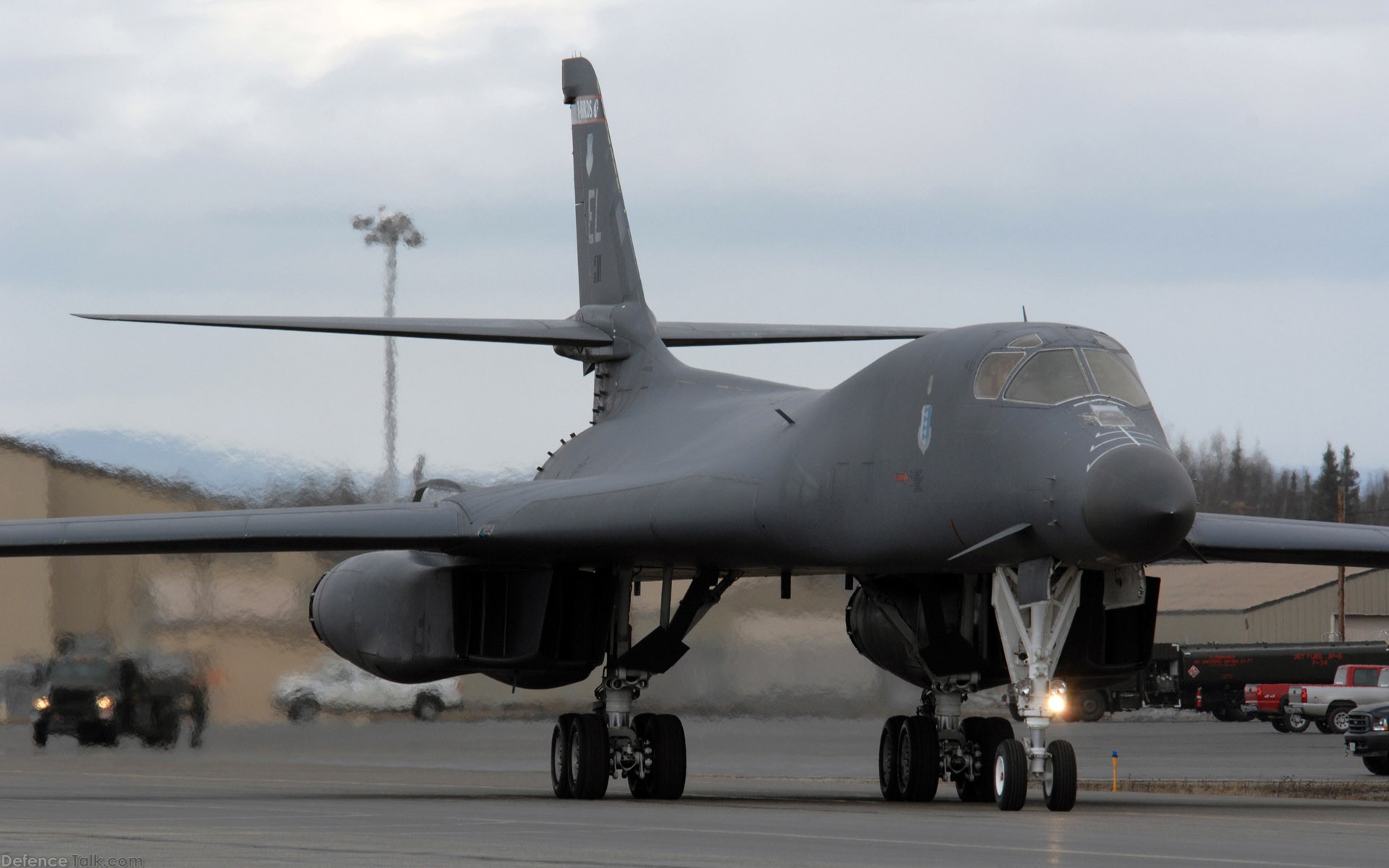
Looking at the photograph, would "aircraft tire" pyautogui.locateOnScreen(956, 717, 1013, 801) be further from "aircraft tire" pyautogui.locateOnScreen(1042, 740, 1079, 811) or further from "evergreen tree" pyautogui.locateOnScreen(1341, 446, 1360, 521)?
"evergreen tree" pyautogui.locateOnScreen(1341, 446, 1360, 521)

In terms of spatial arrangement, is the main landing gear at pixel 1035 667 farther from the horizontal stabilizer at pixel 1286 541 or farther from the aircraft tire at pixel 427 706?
the aircraft tire at pixel 427 706

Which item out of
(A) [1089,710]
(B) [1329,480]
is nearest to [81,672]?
(A) [1089,710]

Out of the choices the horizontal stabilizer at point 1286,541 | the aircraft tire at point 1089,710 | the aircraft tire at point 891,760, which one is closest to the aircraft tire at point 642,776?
the aircraft tire at point 891,760

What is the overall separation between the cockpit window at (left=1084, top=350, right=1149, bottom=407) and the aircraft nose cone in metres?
0.94

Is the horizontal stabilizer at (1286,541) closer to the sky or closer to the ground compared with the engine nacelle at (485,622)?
closer to the sky

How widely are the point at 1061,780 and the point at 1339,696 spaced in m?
28.5

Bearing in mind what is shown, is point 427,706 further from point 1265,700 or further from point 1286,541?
Result: point 1265,700

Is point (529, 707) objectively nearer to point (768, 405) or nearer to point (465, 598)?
point (465, 598)

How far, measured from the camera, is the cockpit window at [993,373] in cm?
1345

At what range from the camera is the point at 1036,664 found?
42.5 ft

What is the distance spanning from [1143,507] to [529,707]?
11491mm

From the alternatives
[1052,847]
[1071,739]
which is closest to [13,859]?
[1052,847]

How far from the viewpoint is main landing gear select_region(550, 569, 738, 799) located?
16.8 metres

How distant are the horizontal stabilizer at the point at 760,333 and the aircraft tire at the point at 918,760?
4824 mm
